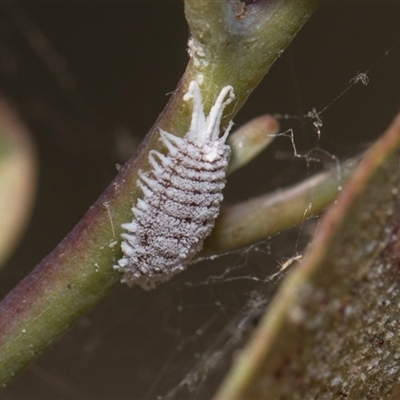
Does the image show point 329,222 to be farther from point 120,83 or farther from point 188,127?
point 120,83

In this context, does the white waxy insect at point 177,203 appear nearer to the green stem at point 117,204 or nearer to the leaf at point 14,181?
the green stem at point 117,204

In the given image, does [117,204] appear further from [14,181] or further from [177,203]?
[14,181]

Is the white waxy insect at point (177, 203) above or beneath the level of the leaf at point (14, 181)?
beneath

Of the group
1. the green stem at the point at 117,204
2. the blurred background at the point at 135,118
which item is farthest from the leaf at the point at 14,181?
the blurred background at the point at 135,118

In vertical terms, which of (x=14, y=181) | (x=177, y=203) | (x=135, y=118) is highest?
(x=135, y=118)

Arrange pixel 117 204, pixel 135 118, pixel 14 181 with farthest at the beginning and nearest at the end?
pixel 135 118, pixel 14 181, pixel 117 204

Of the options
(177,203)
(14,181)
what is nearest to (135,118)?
(14,181)

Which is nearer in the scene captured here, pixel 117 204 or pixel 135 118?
pixel 117 204
